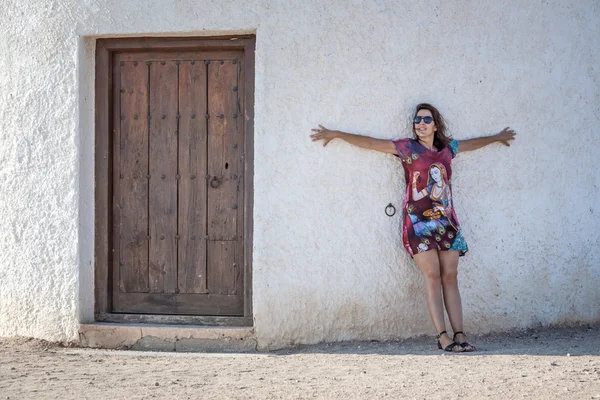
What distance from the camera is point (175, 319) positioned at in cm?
627

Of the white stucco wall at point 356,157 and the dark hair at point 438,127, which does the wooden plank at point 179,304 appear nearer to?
the white stucco wall at point 356,157

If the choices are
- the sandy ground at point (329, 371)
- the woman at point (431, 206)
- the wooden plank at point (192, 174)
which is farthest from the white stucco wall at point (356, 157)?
the wooden plank at point (192, 174)

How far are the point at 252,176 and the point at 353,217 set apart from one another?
0.80 metres

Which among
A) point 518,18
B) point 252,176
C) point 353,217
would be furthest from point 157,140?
point 518,18

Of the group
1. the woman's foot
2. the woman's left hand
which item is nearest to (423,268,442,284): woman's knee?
the woman's foot

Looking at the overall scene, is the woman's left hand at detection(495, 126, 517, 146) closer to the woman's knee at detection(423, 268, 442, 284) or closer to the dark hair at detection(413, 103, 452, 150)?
the dark hair at detection(413, 103, 452, 150)

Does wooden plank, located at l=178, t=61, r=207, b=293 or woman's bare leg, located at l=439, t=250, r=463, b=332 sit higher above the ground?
wooden plank, located at l=178, t=61, r=207, b=293

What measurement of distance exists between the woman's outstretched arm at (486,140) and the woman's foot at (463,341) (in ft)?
4.21

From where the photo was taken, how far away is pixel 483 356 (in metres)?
5.34

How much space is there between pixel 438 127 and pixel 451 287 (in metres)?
1.12

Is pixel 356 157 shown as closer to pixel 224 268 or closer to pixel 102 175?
pixel 224 268

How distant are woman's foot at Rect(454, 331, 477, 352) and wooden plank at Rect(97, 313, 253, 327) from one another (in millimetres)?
1481

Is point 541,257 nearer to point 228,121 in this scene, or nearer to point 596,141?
point 596,141

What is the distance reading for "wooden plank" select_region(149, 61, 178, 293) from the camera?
20.8ft
